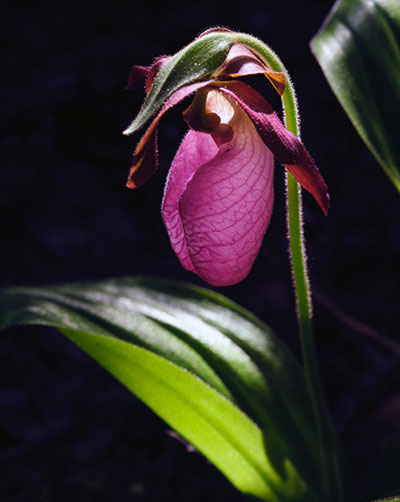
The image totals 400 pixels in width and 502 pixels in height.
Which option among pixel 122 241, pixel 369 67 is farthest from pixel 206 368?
pixel 122 241

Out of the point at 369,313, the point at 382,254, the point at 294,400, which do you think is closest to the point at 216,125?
the point at 294,400

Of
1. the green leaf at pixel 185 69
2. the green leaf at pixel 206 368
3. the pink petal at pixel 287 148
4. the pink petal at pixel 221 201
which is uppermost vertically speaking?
the green leaf at pixel 185 69

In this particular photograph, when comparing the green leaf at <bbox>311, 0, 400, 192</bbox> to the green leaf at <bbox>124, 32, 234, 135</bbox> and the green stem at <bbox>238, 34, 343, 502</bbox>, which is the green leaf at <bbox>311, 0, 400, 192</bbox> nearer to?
the green stem at <bbox>238, 34, 343, 502</bbox>

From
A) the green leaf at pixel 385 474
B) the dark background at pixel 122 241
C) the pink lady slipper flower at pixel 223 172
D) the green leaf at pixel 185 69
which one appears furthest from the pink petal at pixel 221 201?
the dark background at pixel 122 241

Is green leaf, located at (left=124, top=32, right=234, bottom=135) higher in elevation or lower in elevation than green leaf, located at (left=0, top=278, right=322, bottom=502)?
higher

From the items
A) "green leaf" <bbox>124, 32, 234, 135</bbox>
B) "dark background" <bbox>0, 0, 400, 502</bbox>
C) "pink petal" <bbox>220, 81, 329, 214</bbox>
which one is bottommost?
"dark background" <bbox>0, 0, 400, 502</bbox>

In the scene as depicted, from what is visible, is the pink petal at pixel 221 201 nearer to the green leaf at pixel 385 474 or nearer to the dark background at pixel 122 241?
the green leaf at pixel 385 474

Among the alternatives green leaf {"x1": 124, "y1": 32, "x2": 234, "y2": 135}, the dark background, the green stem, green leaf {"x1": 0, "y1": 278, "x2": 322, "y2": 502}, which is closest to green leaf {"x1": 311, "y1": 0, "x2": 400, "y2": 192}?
the green stem

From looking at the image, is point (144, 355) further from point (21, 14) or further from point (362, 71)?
point (21, 14)
